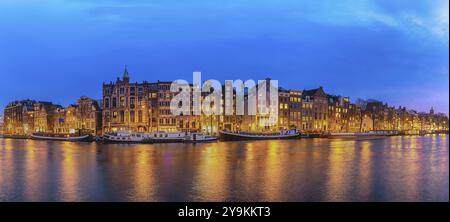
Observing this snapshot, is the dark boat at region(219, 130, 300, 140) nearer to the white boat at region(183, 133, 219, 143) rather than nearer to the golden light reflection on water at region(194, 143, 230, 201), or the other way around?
the white boat at region(183, 133, 219, 143)

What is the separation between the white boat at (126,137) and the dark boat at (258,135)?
17.3m

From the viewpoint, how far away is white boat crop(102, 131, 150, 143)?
69625mm

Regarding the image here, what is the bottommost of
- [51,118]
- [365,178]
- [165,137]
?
[365,178]

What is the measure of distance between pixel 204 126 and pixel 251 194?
6666cm

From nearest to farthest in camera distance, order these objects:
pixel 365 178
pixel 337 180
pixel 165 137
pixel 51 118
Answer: pixel 337 180 < pixel 365 178 < pixel 165 137 < pixel 51 118

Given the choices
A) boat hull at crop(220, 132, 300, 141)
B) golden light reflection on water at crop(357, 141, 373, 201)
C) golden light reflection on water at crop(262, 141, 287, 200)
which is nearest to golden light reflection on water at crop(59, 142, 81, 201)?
golden light reflection on water at crop(262, 141, 287, 200)

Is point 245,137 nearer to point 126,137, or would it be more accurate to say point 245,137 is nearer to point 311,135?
point 311,135

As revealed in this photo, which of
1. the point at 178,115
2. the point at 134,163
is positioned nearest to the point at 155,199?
the point at 134,163

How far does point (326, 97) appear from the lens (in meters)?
118

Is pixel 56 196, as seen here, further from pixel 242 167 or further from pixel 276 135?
pixel 276 135

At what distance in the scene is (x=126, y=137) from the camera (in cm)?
7056

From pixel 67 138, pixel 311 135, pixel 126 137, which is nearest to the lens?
pixel 126 137

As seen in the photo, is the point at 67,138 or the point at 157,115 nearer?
the point at 157,115

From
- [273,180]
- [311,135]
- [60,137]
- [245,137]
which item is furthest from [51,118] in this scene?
[273,180]
